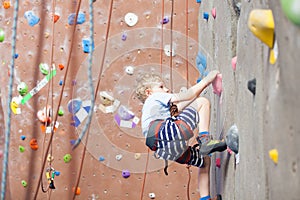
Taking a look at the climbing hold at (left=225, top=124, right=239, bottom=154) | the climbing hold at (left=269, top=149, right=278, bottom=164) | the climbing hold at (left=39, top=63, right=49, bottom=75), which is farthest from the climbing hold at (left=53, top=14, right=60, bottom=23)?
the climbing hold at (left=269, top=149, right=278, bottom=164)

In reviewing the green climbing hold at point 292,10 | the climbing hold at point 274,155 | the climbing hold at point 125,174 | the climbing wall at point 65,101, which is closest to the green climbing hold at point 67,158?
the climbing wall at point 65,101

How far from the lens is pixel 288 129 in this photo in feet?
3.68

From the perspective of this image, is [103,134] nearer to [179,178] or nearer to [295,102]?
[179,178]

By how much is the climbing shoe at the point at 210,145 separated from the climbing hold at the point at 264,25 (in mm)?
928

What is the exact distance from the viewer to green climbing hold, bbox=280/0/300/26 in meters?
0.98

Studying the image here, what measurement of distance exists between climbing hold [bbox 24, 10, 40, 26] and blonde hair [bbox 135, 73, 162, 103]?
150 cm

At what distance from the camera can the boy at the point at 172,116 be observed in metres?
2.27

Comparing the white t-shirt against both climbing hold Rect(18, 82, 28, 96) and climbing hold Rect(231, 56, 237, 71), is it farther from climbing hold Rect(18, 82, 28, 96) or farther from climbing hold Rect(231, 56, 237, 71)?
climbing hold Rect(18, 82, 28, 96)

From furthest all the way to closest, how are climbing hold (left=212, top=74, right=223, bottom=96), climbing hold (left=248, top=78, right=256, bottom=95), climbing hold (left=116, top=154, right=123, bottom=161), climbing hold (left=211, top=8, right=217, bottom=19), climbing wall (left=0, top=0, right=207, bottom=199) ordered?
climbing wall (left=0, top=0, right=207, bottom=199) < climbing hold (left=116, top=154, right=123, bottom=161) < climbing hold (left=211, top=8, right=217, bottom=19) < climbing hold (left=212, top=74, right=223, bottom=96) < climbing hold (left=248, top=78, right=256, bottom=95)

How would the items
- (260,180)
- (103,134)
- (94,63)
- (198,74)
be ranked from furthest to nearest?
1. (103,134)
2. (198,74)
3. (94,63)
4. (260,180)

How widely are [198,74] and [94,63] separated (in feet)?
1.80

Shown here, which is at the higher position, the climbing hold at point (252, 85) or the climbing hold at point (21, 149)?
the climbing hold at point (252, 85)

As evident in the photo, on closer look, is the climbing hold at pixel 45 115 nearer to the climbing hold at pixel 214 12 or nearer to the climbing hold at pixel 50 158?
the climbing hold at pixel 50 158

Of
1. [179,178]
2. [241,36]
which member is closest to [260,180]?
[241,36]
